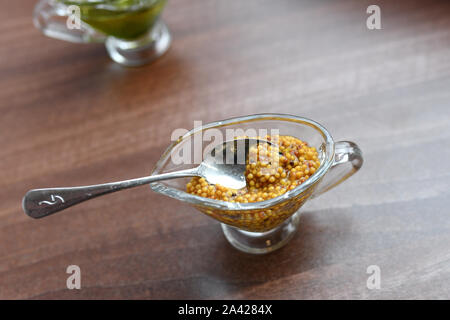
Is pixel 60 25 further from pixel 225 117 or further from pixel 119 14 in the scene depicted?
pixel 225 117

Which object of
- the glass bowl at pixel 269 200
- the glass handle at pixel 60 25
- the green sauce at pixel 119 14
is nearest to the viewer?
the glass bowl at pixel 269 200

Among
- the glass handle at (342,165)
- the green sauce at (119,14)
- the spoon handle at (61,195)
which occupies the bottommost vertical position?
the spoon handle at (61,195)

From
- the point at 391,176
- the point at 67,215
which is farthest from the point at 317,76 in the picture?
the point at 67,215

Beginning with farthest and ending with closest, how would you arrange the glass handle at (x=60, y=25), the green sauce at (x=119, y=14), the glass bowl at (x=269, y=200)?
the glass handle at (x=60, y=25)
the green sauce at (x=119, y=14)
the glass bowl at (x=269, y=200)

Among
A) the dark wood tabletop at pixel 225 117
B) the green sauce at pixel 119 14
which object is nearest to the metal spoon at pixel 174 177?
the dark wood tabletop at pixel 225 117

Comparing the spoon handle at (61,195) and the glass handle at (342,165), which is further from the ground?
the glass handle at (342,165)

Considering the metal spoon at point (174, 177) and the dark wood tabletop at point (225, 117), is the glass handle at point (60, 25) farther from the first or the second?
the metal spoon at point (174, 177)

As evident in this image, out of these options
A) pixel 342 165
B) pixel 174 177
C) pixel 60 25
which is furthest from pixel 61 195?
pixel 60 25

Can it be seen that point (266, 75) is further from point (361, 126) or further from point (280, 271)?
point (280, 271)
